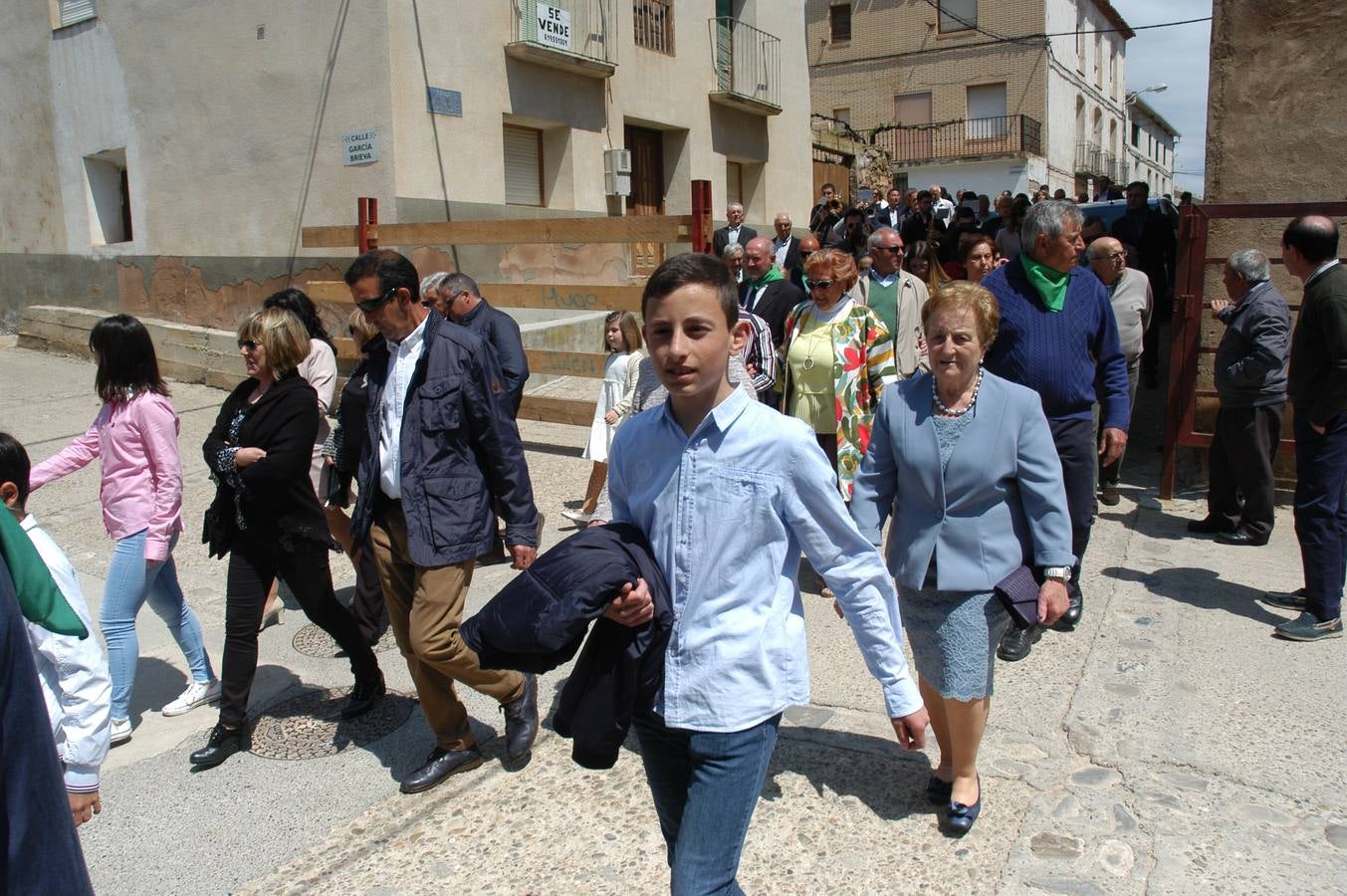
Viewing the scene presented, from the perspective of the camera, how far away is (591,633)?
7.34ft

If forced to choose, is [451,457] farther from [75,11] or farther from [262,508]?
[75,11]

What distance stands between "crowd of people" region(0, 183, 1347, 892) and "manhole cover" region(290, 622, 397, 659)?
0.24 meters

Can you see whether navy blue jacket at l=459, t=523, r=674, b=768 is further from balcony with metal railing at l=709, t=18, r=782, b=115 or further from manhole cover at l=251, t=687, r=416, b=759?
balcony with metal railing at l=709, t=18, r=782, b=115

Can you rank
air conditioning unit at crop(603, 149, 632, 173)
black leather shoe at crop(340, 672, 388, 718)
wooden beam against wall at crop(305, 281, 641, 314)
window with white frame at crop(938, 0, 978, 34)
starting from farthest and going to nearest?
window with white frame at crop(938, 0, 978, 34)
air conditioning unit at crop(603, 149, 632, 173)
wooden beam against wall at crop(305, 281, 641, 314)
black leather shoe at crop(340, 672, 388, 718)

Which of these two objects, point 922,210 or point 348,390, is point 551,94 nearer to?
point 922,210

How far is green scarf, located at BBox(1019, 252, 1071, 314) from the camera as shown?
4.45 m

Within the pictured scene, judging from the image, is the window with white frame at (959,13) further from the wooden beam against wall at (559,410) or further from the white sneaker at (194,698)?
the white sneaker at (194,698)

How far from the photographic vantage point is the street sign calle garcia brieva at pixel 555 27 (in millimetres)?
12062

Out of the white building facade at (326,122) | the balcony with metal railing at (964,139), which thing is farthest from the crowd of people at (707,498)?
the balcony with metal railing at (964,139)

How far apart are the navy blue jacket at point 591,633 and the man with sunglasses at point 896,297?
4.45 meters

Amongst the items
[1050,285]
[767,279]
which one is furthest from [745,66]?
[1050,285]

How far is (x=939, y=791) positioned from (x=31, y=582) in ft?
9.19

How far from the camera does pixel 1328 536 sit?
473cm

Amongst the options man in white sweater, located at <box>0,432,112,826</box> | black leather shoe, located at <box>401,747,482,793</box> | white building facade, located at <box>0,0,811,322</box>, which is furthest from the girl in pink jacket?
white building facade, located at <box>0,0,811,322</box>
